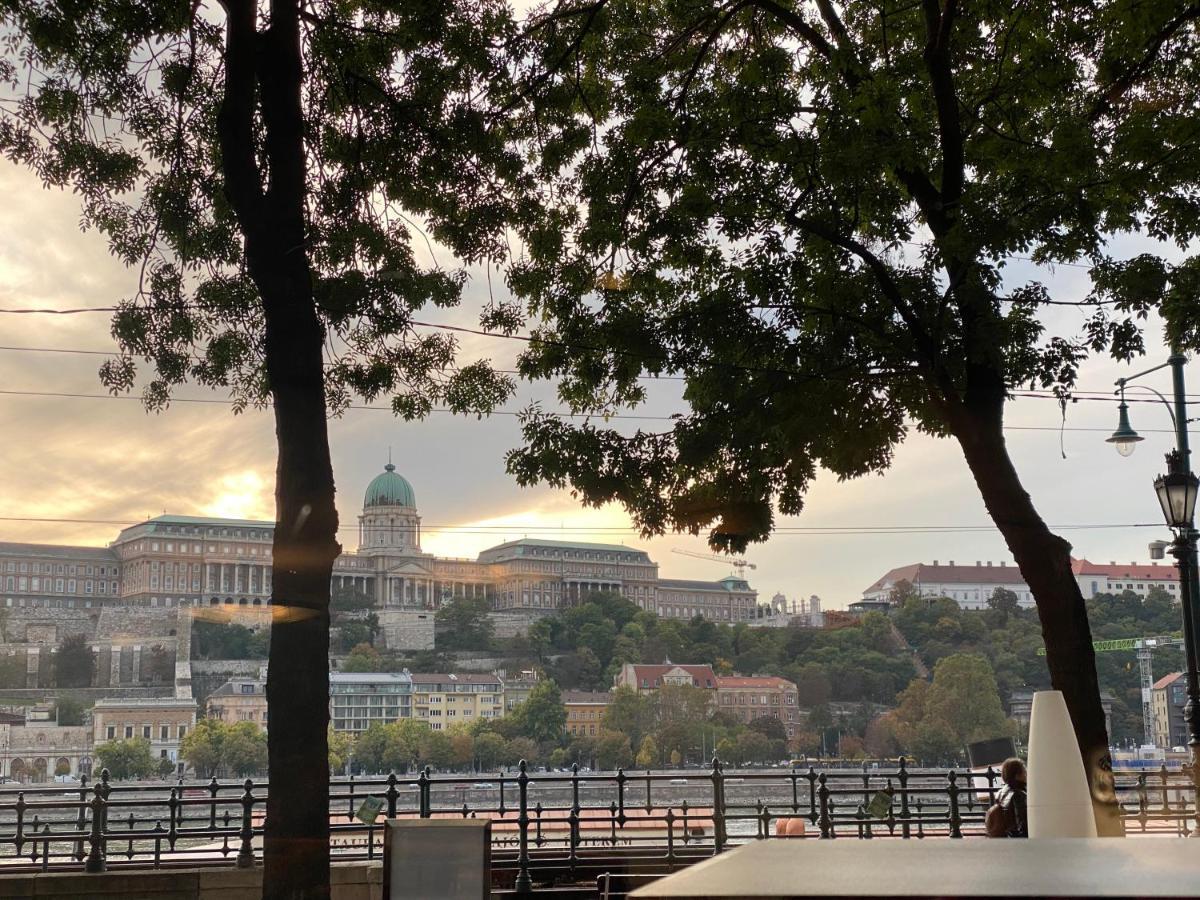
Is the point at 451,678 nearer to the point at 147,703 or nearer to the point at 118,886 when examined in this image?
the point at 147,703

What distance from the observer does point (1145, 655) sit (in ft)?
174

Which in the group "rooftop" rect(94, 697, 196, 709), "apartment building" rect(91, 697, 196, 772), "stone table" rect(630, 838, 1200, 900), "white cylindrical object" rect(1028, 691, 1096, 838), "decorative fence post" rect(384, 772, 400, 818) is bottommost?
"apartment building" rect(91, 697, 196, 772)

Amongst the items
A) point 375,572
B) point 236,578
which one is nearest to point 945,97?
point 236,578

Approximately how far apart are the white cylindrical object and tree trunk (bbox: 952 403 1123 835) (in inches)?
203

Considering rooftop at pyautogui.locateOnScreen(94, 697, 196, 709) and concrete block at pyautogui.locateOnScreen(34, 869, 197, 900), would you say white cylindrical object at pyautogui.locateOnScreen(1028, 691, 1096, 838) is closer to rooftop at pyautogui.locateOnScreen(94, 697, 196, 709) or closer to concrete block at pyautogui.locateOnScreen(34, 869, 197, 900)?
concrete block at pyautogui.locateOnScreen(34, 869, 197, 900)

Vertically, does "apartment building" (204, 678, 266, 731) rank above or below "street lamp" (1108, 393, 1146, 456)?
below

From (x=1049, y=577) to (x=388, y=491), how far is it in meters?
148

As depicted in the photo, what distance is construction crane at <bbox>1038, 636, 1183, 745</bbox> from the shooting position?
4522 cm

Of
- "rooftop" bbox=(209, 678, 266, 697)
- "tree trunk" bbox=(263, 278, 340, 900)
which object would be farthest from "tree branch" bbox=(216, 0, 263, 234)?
"rooftop" bbox=(209, 678, 266, 697)

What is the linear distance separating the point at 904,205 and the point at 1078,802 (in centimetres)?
937

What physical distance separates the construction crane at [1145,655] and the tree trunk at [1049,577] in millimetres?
29845

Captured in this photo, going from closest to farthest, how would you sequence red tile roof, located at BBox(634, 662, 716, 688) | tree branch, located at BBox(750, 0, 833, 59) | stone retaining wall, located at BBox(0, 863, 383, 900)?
tree branch, located at BBox(750, 0, 833, 59) → stone retaining wall, located at BBox(0, 863, 383, 900) → red tile roof, located at BBox(634, 662, 716, 688)

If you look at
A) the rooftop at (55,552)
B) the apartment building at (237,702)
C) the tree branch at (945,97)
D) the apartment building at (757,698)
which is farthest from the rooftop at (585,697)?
the tree branch at (945,97)

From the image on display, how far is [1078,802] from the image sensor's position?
3561 mm
